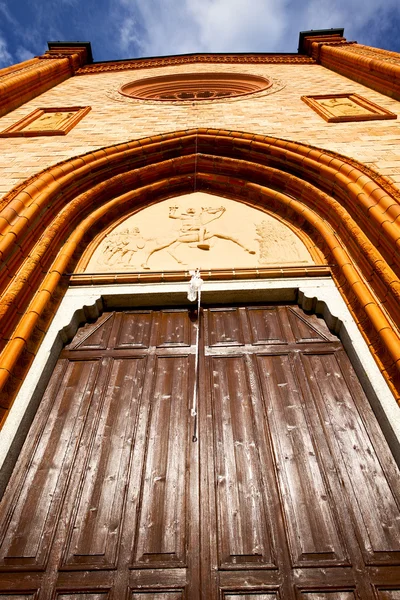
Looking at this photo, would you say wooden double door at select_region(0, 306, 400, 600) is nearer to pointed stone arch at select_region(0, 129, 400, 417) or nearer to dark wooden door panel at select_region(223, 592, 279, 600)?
dark wooden door panel at select_region(223, 592, 279, 600)

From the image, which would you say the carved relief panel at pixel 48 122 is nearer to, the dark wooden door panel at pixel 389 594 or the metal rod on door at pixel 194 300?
the metal rod on door at pixel 194 300

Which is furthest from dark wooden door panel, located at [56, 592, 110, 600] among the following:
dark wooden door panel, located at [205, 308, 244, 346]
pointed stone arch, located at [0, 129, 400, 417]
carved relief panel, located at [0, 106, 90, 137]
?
carved relief panel, located at [0, 106, 90, 137]

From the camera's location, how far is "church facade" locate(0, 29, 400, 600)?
2.03m

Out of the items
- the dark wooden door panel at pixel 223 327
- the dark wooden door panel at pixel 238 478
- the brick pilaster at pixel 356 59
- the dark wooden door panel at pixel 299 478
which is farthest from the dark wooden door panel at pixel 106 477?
the brick pilaster at pixel 356 59

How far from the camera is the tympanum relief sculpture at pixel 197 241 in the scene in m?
3.95

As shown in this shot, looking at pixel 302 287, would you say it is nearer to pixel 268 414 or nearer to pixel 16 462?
pixel 268 414

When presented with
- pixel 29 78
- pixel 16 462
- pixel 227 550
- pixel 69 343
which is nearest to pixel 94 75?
pixel 29 78

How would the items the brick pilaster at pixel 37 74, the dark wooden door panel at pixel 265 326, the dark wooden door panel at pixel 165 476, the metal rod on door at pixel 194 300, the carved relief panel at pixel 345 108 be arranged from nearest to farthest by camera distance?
the dark wooden door panel at pixel 165 476 < the metal rod on door at pixel 194 300 < the dark wooden door panel at pixel 265 326 < the carved relief panel at pixel 345 108 < the brick pilaster at pixel 37 74

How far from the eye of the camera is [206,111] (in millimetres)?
6062

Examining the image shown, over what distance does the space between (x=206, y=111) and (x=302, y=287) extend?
13.4 feet

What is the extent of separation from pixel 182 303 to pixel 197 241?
934mm

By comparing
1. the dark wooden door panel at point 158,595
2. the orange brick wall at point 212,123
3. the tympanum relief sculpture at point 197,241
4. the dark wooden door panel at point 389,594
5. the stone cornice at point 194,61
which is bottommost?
the dark wooden door panel at point 389,594

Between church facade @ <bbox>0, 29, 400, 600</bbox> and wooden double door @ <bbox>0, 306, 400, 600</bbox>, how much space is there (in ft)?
0.04

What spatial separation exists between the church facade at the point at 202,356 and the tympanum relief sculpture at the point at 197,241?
3cm
